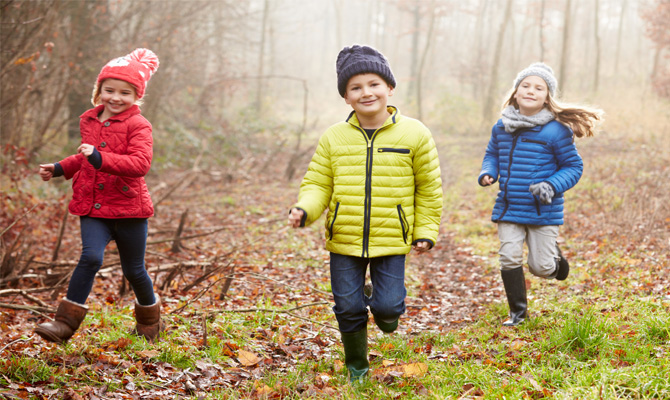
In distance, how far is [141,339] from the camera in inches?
163

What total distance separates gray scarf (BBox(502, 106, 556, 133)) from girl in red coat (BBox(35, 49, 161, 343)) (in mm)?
2972

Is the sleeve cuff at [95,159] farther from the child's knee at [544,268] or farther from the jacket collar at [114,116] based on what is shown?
the child's knee at [544,268]

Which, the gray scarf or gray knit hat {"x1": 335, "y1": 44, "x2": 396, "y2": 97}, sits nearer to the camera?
gray knit hat {"x1": 335, "y1": 44, "x2": 396, "y2": 97}

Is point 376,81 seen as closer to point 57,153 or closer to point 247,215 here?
point 247,215

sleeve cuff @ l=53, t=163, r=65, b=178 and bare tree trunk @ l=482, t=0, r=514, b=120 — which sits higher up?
bare tree trunk @ l=482, t=0, r=514, b=120

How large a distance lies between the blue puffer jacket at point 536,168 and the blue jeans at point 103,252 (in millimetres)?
2899

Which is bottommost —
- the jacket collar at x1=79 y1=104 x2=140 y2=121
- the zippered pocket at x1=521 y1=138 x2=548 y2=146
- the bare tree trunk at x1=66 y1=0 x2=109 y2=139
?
the jacket collar at x1=79 y1=104 x2=140 y2=121

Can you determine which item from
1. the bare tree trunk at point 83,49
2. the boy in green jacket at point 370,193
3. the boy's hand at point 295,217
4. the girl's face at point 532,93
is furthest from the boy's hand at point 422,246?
the bare tree trunk at point 83,49

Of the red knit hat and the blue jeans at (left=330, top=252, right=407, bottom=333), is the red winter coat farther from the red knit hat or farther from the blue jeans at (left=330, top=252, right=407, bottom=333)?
the blue jeans at (left=330, top=252, right=407, bottom=333)

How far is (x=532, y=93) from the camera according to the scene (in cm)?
470

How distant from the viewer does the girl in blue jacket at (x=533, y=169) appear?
184 inches

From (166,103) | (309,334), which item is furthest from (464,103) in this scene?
(309,334)

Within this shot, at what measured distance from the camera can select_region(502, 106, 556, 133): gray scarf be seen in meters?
4.69

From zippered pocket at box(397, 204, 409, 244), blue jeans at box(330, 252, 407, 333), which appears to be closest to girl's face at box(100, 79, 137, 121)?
blue jeans at box(330, 252, 407, 333)
